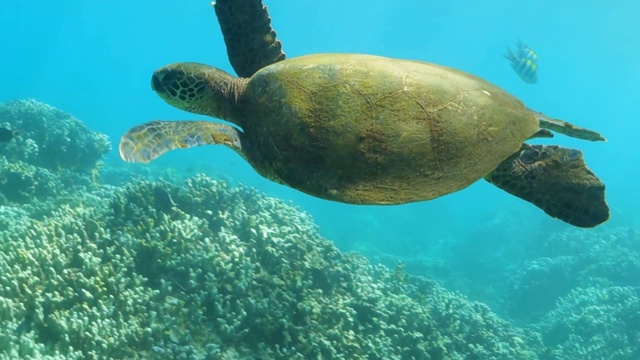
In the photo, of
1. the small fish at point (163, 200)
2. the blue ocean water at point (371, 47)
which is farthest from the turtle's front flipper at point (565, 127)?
the blue ocean water at point (371, 47)

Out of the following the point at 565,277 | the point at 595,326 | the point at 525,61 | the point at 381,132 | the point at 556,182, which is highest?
the point at 525,61

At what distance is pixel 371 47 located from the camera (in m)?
116

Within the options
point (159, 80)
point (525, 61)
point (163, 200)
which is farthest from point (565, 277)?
point (159, 80)

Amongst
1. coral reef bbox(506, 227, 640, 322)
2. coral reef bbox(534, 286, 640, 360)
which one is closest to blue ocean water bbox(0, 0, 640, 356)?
coral reef bbox(506, 227, 640, 322)

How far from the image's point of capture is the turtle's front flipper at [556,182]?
3.72 meters

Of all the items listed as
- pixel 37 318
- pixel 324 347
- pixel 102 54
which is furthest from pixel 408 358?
pixel 102 54

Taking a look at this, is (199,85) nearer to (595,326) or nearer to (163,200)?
(163,200)

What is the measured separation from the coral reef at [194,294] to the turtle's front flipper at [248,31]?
2.93 m

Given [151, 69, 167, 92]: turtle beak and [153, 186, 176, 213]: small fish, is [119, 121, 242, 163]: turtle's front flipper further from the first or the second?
[153, 186, 176, 213]: small fish

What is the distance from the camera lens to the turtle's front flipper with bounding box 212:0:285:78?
4.46m

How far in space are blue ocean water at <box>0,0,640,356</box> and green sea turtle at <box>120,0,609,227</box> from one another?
129ft

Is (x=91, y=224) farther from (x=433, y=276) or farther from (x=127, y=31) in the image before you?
(x=127, y=31)

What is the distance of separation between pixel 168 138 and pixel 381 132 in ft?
5.66

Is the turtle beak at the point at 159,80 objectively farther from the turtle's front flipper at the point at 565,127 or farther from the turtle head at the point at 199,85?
the turtle's front flipper at the point at 565,127
